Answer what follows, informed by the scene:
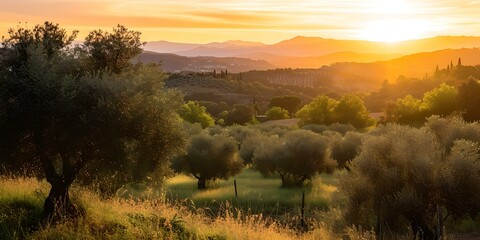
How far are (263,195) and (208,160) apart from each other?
826cm

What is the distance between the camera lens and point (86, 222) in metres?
14.9

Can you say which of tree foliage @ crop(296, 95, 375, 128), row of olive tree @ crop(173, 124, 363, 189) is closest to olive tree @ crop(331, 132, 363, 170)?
row of olive tree @ crop(173, 124, 363, 189)

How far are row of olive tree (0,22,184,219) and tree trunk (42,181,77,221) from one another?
0.09 ft

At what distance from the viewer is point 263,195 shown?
35.5 m

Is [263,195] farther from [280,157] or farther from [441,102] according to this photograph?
[441,102]

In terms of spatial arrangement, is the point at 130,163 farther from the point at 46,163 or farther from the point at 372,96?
the point at 372,96

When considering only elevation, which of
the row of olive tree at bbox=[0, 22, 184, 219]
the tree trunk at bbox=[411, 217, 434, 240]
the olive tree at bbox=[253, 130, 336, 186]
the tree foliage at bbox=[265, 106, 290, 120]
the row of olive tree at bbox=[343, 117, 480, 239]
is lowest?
the tree foliage at bbox=[265, 106, 290, 120]

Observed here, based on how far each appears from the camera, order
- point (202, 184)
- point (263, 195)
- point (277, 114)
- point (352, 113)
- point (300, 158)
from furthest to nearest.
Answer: point (277, 114), point (352, 113), point (202, 184), point (300, 158), point (263, 195)

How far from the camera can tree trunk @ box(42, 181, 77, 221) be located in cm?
1500

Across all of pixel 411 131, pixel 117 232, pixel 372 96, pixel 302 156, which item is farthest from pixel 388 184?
pixel 372 96

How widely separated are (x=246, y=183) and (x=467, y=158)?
24335 mm

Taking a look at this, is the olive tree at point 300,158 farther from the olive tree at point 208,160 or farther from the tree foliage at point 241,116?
the tree foliage at point 241,116

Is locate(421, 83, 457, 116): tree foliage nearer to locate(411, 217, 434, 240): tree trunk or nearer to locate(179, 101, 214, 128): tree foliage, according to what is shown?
locate(179, 101, 214, 128): tree foliage

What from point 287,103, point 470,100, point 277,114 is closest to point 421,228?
point 470,100
